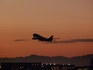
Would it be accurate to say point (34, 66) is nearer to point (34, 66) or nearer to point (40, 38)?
point (34, 66)

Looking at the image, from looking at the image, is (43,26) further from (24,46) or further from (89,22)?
(89,22)

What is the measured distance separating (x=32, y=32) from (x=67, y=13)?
47 cm

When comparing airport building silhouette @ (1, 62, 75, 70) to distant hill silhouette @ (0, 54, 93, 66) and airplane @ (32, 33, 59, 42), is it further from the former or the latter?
airplane @ (32, 33, 59, 42)

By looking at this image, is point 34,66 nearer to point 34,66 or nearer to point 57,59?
point 34,66

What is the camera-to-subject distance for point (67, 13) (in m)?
3.38

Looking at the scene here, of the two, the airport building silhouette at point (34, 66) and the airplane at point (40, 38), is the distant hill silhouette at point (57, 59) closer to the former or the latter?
the airport building silhouette at point (34, 66)

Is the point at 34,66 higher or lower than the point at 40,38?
lower

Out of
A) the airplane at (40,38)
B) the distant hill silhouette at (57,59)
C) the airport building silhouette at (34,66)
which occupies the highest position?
the airplane at (40,38)

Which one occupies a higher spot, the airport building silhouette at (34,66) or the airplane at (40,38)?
the airplane at (40,38)

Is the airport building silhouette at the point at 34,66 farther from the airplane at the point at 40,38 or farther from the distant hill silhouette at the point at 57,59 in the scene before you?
the airplane at the point at 40,38

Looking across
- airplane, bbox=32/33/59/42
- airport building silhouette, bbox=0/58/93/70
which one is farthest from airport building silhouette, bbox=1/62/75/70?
airplane, bbox=32/33/59/42

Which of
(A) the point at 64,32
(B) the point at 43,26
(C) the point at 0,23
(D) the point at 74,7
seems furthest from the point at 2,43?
(D) the point at 74,7

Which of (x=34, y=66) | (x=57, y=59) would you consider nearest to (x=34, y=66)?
(x=34, y=66)

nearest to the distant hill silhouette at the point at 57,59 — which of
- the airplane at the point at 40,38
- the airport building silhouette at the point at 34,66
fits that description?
the airport building silhouette at the point at 34,66
